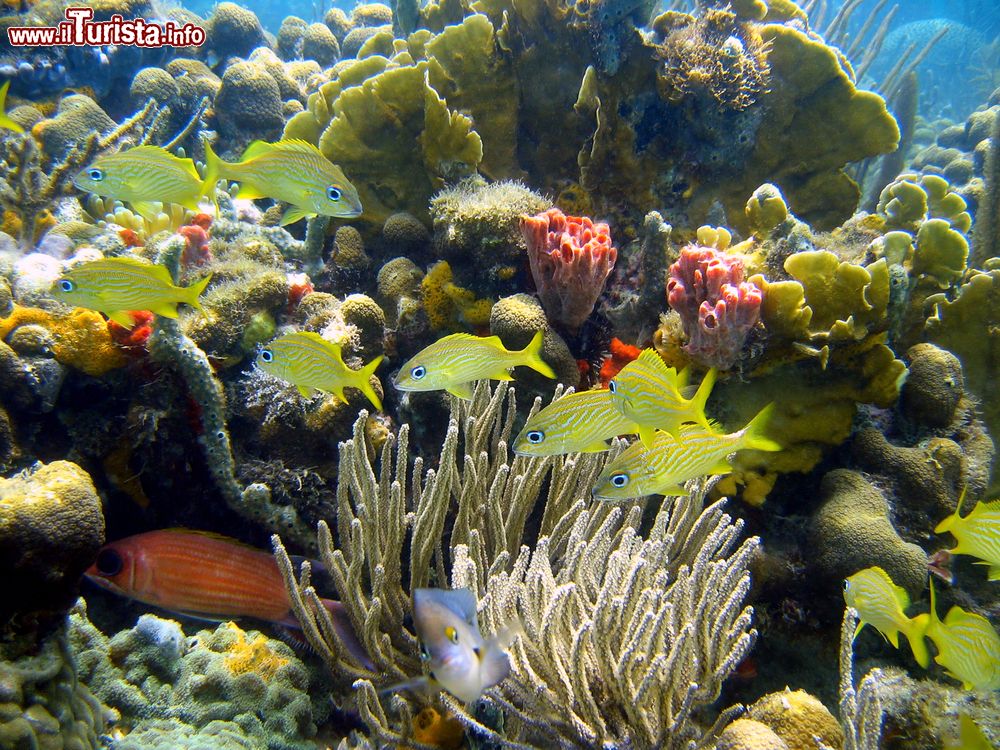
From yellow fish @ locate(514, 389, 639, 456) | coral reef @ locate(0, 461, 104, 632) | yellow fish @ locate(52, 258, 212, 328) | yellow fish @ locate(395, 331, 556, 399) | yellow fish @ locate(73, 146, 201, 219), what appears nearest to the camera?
coral reef @ locate(0, 461, 104, 632)

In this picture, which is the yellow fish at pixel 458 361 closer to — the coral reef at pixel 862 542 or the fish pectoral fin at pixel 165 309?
the fish pectoral fin at pixel 165 309

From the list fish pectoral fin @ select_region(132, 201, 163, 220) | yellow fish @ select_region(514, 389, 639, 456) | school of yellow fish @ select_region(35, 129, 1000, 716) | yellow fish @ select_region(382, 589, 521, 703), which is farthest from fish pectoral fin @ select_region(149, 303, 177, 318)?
yellow fish @ select_region(382, 589, 521, 703)

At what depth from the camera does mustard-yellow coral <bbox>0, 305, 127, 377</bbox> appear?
10.7 feet

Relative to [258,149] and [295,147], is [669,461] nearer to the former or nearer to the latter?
[295,147]

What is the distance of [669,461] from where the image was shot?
2.32 meters

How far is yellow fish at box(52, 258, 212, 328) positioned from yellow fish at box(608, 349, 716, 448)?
2193 mm

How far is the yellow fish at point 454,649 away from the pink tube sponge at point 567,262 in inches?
98.8

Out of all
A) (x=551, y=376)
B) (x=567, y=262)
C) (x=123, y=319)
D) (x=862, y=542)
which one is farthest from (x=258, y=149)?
(x=862, y=542)

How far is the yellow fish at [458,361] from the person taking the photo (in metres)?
2.51

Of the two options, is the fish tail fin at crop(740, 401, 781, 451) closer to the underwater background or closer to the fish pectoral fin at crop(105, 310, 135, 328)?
the underwater background

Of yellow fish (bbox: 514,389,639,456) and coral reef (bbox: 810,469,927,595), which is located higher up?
yellow fish (bbox: 514,389,639,456)

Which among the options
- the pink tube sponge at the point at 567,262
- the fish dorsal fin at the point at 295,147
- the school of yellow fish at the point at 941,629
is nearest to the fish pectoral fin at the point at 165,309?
the fish dorsal fin at the point at 295,147

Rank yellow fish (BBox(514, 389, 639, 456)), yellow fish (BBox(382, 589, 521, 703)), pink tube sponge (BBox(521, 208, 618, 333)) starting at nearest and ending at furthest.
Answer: yellow fish (BBox(382, 589, 521, 703)) < yellow fish (BBox(514, 389, 639, 456)) < pink tube sponge (BBox(521, 208, 618, 333))

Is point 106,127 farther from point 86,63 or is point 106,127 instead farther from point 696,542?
point 696,542
